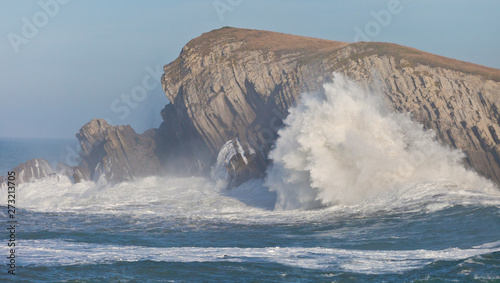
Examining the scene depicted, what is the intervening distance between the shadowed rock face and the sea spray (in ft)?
67.0

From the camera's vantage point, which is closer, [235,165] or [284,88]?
[284,88]

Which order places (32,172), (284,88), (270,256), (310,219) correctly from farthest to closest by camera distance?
(32,172), (284,88), (310,219), (270,256)

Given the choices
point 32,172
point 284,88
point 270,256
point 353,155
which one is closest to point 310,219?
point 353,155

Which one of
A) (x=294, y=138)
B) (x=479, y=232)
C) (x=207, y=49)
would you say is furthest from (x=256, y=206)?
(x=207, y=49)

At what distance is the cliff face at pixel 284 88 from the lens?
36.0m

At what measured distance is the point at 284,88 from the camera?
44438mm

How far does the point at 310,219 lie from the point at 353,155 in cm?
634

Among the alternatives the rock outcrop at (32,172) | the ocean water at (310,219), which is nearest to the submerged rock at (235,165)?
the ocean water at (310,219)

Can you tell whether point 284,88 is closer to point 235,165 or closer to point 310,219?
point 235,165

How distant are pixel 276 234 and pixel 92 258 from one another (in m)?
8.67

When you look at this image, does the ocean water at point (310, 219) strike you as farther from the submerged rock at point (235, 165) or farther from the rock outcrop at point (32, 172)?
the rock outcrop at point (32, 172)

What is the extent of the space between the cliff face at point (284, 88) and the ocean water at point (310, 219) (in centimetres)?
134

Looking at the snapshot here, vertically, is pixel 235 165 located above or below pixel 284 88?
below

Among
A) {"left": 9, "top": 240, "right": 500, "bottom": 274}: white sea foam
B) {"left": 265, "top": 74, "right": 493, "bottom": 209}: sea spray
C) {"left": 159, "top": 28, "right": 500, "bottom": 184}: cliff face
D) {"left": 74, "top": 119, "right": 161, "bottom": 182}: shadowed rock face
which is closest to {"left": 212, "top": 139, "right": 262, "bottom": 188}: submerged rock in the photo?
{"left": 159, "top": 28, "right": 500, "bottom": 184}: cliff face
